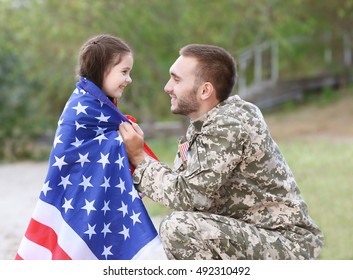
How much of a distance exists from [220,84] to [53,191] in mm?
982

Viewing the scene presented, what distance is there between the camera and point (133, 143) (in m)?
3.84

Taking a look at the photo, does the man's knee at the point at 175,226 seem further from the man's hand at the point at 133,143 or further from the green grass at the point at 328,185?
the green grass at the point at 328,185

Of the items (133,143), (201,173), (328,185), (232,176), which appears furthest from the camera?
(328,185)

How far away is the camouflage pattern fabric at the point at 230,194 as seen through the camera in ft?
11.8

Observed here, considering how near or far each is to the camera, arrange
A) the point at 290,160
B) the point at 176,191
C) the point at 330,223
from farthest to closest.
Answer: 1. the point at 290,160
2. the point at 330,223
3. the point at 176,191

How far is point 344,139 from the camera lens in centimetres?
1586

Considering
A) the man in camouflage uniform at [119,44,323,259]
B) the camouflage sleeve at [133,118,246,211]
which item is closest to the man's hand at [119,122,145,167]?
the man in camouflage uniform at [119,44,323,259]

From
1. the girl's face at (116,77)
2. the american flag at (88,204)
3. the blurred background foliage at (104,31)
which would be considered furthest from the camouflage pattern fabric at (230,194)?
the blurred background foliage at (104,31)

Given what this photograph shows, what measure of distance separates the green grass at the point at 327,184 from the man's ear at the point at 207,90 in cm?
249

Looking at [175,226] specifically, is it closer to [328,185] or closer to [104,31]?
[328,185]

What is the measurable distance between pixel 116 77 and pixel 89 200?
642mm

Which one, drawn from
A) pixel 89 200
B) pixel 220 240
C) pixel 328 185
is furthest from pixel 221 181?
pixel 328 185

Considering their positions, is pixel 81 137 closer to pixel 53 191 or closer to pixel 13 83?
pixel 53 191
